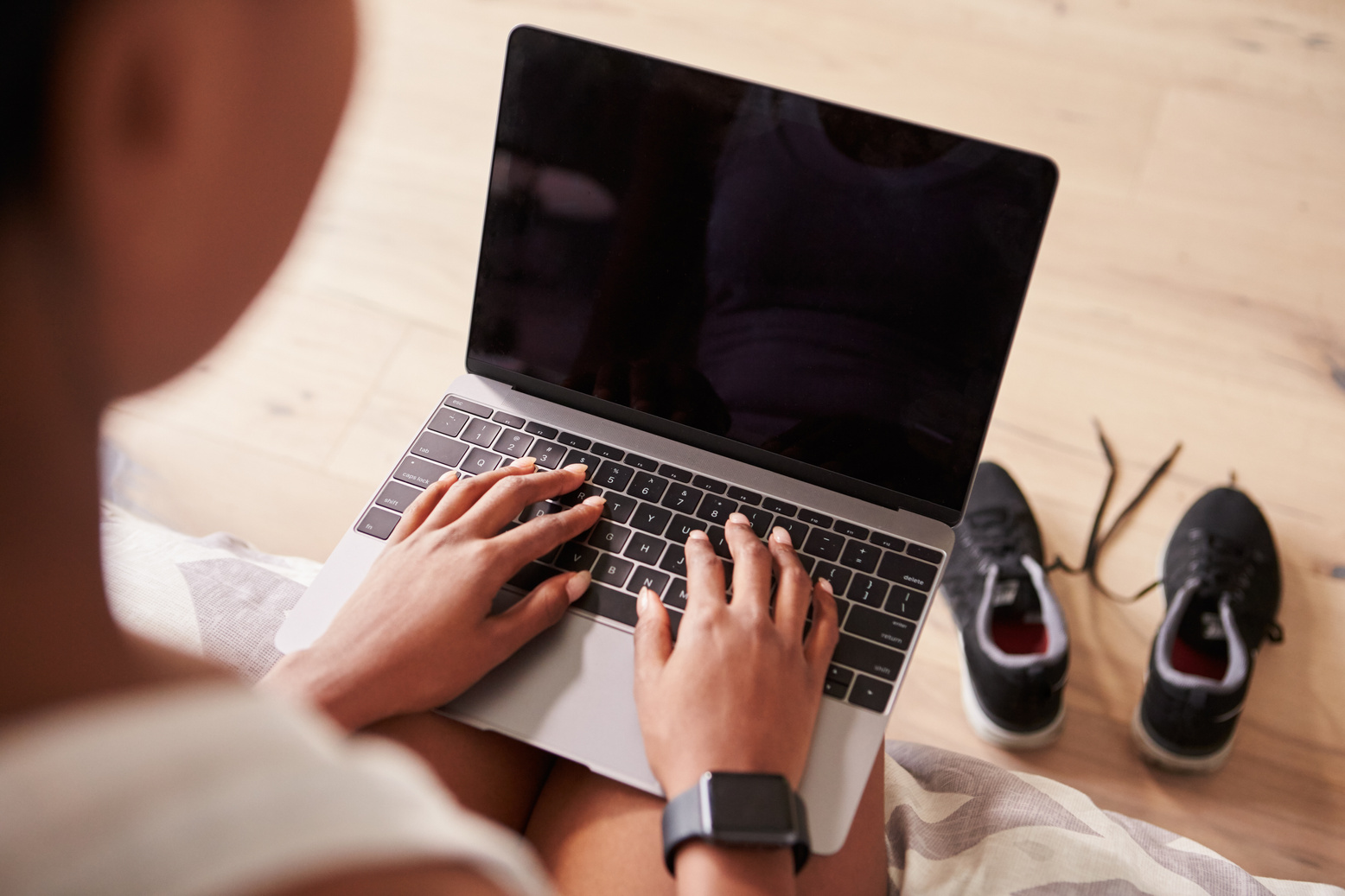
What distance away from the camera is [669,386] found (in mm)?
768

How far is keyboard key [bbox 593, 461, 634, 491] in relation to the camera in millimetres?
757

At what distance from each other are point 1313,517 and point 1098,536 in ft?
0.88

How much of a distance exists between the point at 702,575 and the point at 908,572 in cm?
17

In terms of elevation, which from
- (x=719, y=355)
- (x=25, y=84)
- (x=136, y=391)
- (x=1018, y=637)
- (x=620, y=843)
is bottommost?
(x=1018, y=637)

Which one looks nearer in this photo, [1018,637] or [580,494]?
[580,494]

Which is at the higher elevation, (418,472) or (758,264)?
(758,264)

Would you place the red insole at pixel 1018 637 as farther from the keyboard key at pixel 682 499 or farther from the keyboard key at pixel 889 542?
the keyboard key at pixel 682 499

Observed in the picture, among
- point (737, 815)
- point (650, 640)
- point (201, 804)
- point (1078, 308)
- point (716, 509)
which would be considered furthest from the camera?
point (1078, 308)

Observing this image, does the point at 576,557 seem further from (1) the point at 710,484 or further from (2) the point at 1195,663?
(2) the point at 1195,663

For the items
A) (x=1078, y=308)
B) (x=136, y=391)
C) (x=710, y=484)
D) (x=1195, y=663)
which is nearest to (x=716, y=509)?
(x=710, y=484)

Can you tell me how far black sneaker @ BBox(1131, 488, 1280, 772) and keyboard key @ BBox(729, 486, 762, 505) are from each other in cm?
52

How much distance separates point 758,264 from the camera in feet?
2.33

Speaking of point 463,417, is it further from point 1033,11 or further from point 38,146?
point 1033,11

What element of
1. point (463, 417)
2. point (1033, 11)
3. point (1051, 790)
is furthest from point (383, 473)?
point (1033, 11)
